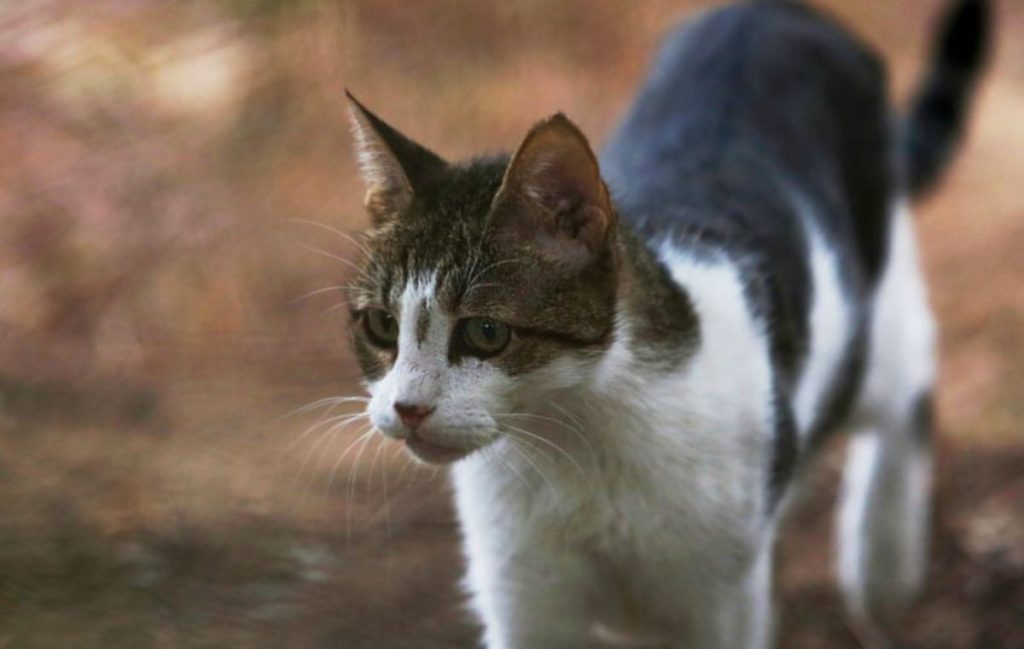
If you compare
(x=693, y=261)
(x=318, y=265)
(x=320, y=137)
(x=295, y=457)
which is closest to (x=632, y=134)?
(x=693, y=261)

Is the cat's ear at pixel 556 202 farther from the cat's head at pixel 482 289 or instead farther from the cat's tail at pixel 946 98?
the cat's tail at pixel 946 98

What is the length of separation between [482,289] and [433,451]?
31 cm

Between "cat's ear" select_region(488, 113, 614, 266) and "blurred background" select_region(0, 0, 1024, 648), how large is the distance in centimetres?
47

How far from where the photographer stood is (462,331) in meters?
2.57

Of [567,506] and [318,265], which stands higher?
[318,265]

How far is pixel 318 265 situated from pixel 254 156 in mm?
734

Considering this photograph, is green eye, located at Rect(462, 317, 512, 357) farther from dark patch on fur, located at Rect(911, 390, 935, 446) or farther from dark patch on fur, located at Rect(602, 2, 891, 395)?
dark patch on fur, located at Rect(911, 390, 935, 446)

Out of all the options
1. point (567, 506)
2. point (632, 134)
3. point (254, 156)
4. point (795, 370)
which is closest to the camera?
point (567, 506)

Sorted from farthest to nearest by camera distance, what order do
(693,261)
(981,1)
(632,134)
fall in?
(981,1), (632,134), (693,261)

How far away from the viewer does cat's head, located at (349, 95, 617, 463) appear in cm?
251

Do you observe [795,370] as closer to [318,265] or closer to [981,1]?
[981,1]

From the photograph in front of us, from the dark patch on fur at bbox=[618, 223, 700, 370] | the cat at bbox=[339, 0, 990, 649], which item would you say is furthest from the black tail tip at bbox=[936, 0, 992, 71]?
the dark patch on fur at bbox=[618, 223, 700, 370]

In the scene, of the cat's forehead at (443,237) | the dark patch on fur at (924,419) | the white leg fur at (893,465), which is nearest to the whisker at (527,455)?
the cat's forehead at (443,237)

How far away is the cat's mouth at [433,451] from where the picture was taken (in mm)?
2533
